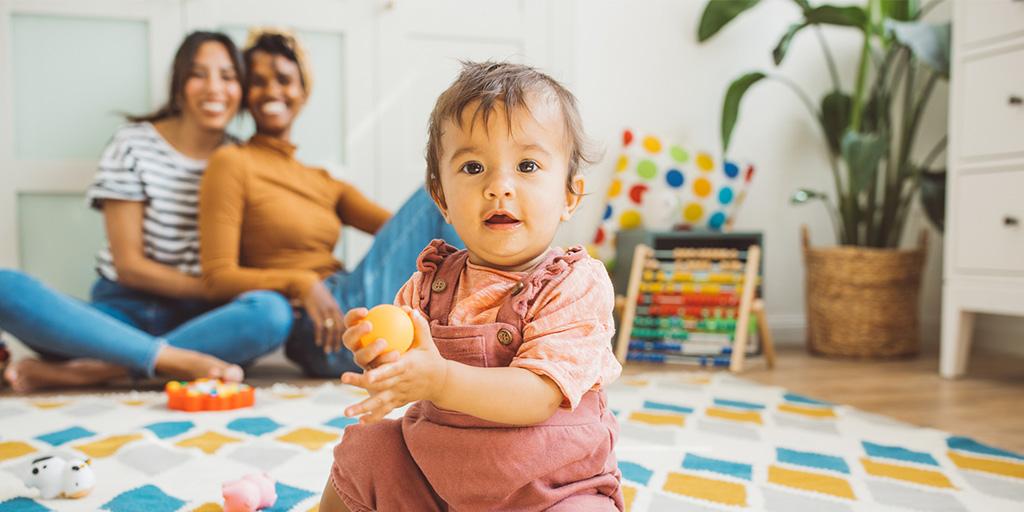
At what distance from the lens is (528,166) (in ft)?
2.38

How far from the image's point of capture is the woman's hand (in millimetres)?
1863

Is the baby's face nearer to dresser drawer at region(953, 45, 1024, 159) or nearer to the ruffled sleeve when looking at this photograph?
the ruffled sleeve

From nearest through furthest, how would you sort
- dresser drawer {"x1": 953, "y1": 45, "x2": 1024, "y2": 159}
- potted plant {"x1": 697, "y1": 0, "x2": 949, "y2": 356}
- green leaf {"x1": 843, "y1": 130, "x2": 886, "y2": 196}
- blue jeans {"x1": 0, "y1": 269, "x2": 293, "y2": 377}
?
blue jeans {"x1": 0, "y1": 269, "x2": 293, "y2": 377}, dresser drawer {"x1": 953, "y1": 45, "x2": 1024, "y2": 159}, green leaf {"x1": 843, "y1": 130, "x2": 886, "y2": 196}, potted plant {"x1": 697, "y1": 0, "x2": 949, "y2": 356}

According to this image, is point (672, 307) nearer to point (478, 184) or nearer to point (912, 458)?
point (912, 458)

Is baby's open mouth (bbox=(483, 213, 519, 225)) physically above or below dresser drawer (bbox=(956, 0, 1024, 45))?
below

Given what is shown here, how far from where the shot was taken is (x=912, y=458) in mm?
1258

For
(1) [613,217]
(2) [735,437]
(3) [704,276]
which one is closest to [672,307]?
(3) [704,276]

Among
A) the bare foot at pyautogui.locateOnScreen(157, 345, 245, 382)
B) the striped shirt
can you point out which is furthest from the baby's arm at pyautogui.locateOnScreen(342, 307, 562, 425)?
the striped shirt

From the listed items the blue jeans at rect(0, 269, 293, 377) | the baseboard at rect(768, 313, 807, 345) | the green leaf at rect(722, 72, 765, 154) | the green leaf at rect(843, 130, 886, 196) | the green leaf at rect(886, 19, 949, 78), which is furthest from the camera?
the baseboard at rect(768, 313, 807, 345)

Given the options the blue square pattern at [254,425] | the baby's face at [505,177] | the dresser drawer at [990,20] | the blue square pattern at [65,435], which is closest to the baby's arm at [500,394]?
the baby's face at [505,177]

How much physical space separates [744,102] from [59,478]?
2394 millimetres

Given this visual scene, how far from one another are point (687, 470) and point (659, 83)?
1757 millimetres

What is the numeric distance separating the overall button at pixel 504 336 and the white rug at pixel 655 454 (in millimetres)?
412

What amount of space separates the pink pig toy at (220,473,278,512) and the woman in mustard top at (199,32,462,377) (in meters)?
0.84
